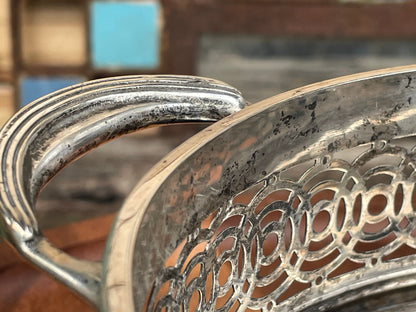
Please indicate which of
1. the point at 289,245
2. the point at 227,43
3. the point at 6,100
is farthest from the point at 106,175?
the point at 289,245

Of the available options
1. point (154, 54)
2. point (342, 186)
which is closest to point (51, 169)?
point (342, 186)

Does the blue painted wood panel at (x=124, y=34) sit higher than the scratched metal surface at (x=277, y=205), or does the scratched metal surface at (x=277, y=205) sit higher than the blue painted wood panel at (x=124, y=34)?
the blue painted wood panel at (x=124, y=34)

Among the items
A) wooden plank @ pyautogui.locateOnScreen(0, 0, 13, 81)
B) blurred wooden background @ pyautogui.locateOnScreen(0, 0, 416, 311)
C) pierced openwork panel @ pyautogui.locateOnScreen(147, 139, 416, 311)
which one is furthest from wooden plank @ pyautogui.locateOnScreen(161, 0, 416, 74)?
pierced openwork panel @ pyautogui.locateOnScreen(147, 139, 416, 311)

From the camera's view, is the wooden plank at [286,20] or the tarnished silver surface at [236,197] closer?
the tarnished silver surface at [236,197]

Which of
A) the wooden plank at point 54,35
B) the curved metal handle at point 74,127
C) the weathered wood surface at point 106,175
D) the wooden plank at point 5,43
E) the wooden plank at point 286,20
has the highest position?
the wooden plank at point 286,20

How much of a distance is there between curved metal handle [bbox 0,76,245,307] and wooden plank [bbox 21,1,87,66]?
2.75 feet

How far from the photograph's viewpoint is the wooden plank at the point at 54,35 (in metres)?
0.98

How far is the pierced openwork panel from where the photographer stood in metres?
0.16

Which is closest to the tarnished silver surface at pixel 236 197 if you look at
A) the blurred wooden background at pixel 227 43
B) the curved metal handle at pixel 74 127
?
the curved metal handle at pixel 74 127

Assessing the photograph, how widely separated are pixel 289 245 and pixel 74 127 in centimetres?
9

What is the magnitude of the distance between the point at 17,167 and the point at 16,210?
0.7 inches

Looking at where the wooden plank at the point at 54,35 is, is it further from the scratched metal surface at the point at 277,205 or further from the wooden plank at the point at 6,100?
the scratched metal surface at the point at 277,205

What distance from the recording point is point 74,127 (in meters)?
0.16

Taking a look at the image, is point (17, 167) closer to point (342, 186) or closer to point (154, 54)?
point (342, 186)
